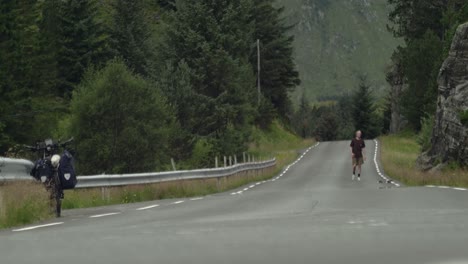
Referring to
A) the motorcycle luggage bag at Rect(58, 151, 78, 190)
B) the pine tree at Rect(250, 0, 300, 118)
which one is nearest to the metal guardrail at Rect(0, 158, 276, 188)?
the motorcycle luggage bag at Rect(58, 151, 78, 190)

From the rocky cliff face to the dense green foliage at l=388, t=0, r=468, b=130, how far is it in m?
28.0

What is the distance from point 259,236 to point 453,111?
2629cm

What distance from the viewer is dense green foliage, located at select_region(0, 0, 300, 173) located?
44938 millimetres

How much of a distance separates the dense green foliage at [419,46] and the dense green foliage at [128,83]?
2129 cm

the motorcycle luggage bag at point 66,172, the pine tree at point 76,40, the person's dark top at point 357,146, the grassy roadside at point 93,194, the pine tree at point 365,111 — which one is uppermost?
the pine tree at point 76,40

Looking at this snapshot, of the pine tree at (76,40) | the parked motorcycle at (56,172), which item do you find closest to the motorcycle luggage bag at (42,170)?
the parked motorcycle at (56,172)

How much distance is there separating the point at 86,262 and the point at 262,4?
9294 cm

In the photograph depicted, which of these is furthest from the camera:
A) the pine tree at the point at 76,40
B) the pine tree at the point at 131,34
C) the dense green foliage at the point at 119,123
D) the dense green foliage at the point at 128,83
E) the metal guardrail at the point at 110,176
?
the pine tree at the point at 131,34

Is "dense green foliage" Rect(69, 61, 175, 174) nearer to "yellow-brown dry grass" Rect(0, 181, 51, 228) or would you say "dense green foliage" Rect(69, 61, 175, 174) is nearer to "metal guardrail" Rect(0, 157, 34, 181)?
"metal guardrail" Rect(0, 157, 34, 181)

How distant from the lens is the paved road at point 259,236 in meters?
7.84

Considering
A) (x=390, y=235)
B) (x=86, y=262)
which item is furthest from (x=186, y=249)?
(x=390, y=235)

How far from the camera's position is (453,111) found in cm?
3409

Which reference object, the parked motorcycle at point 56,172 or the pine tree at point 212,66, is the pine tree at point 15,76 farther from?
the parked motorcycle at point 56,172

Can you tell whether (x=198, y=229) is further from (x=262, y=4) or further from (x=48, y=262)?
(x=262, y=4)
